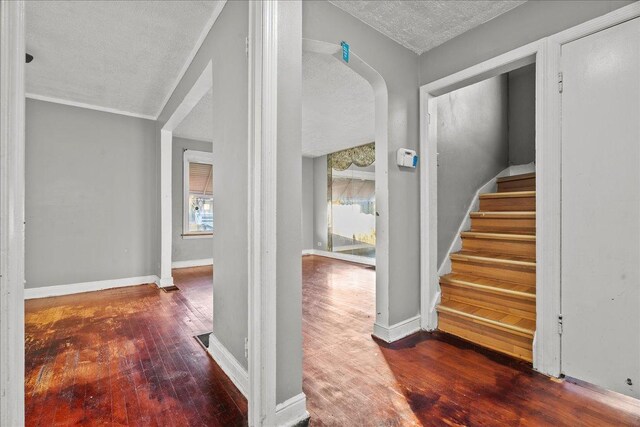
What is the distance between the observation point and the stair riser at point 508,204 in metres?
2.83

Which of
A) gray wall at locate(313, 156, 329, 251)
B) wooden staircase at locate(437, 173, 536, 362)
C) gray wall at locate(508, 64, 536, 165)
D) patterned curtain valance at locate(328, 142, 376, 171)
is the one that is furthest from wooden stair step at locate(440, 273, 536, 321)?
gray wall at locate(313, 156, 329, 251)

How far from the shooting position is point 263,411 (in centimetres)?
130

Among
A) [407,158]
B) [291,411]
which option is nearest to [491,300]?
[407,158]

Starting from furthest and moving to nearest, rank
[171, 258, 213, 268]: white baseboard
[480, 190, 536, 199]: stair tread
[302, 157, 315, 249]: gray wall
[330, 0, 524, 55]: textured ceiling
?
[302, 157, 315, 249]: gray wall
[171, 258, 213, 268]: white baseboard
[480, 190, 536, 199]: stair tread
[330, 0, 524, 55]: textured ceiling

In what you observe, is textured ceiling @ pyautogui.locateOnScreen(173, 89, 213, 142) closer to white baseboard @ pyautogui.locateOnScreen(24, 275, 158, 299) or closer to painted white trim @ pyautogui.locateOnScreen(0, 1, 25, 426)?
white baseboard @ pyautogui.locateOnScreen(24, 275, 158, 299)

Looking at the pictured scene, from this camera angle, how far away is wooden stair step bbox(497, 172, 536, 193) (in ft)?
10.8

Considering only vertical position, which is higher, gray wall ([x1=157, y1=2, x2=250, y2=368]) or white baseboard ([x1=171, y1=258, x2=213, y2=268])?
gray wall ([x1=157, y1=2, x2=250, y2=368])

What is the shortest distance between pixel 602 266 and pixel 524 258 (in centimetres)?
80

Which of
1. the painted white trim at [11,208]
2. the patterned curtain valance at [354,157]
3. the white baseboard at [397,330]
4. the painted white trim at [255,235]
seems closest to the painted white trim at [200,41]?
the painted white trim at [255,235]

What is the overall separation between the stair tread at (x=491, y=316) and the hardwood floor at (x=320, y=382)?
225 millimetres

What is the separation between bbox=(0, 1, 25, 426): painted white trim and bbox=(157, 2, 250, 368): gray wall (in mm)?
918

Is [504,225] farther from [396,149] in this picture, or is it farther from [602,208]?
[396,149]

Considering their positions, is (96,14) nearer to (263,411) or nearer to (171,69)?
(171,69)

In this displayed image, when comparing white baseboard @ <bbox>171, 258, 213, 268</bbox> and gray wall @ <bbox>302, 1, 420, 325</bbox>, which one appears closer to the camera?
gray wall @ <bbox>302, 1, 420, 325</bbox>
